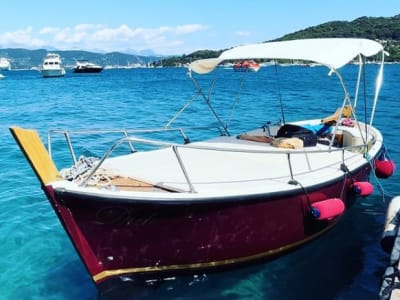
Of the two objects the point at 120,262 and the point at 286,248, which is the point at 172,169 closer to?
the point at 120,262

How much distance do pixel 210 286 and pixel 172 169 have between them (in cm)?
182

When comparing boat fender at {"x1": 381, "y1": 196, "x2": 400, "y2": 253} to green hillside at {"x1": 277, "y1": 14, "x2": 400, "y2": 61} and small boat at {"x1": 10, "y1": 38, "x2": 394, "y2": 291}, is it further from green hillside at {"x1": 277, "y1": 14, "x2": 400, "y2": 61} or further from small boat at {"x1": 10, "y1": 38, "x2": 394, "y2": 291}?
green hillside at {"x1": 277, "y1": 14, "x2": 400, "y2": 61}

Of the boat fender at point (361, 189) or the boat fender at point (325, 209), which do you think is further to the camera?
the boat fender at point (361, 189)

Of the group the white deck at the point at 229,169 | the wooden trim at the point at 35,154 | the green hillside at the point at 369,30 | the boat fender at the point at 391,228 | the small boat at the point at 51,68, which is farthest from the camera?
the green hillside at the point at 369,30

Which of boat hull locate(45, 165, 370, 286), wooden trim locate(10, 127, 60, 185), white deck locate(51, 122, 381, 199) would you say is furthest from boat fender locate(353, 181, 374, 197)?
wooden trim locate(10, 127, 60, 185)

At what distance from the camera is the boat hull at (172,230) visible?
544cm

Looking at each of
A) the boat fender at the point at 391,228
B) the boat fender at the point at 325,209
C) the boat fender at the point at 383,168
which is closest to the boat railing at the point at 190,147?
the boat fender at the point at 325,209

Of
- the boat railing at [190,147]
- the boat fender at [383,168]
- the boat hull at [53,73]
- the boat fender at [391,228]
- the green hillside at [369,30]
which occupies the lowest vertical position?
the boat hull at [53,73]

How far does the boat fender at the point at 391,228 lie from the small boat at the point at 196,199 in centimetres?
55

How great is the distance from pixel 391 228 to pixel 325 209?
4.23 feet

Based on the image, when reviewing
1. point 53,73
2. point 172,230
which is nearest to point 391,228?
point 172,230

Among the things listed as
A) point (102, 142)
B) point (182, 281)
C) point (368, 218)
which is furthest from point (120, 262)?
point (102, 142)

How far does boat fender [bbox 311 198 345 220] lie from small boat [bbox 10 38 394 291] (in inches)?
0.6

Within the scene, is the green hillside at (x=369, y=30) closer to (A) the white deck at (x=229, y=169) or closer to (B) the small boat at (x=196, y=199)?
(A) the white deck at (x=229, y=169)
